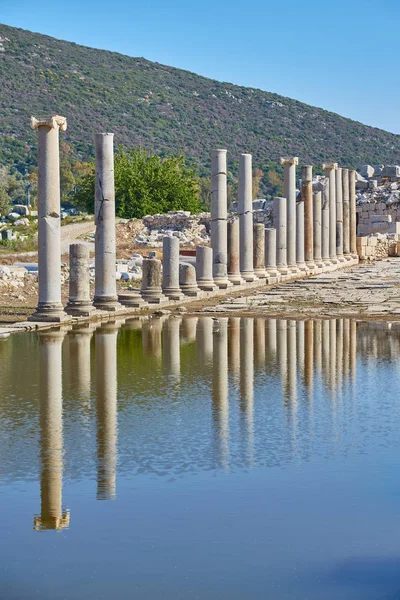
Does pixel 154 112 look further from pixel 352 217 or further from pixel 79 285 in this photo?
pixel 79 285

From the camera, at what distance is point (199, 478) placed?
292 inches

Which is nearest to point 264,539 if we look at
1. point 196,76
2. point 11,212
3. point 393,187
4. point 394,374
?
point 394,374

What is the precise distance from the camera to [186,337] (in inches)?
651

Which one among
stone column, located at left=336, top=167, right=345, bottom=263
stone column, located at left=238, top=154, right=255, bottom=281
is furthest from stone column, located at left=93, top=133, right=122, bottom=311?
stone column, located at left=336, top=167, right=345, bottom=263

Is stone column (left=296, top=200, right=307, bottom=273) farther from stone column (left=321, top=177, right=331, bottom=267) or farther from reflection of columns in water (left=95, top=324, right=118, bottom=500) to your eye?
reflection of columns in water (left=95, top=324, right=118, bottom=500)

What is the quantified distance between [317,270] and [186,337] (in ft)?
71.7

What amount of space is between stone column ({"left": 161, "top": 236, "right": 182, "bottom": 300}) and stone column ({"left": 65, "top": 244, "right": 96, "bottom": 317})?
14.9 ft

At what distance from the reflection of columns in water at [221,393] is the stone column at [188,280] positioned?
8023mm

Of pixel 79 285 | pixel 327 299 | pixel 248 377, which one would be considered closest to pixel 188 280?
pixel 327 299

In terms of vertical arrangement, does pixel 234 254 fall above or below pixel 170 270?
above

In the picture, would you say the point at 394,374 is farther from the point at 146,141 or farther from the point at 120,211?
the point at 146,141

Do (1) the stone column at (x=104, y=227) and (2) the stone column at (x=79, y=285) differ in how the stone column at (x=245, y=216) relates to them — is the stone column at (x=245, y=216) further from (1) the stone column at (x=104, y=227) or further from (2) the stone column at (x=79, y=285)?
(2) the stone column at (x=79, y=285)

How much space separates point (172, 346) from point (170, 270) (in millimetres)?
8944

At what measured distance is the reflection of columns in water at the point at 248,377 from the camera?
916 cm
